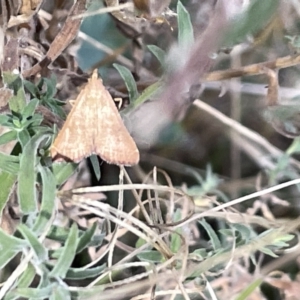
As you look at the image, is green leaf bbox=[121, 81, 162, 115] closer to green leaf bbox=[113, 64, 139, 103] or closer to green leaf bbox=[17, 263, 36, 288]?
green leaf bbox=[113, 64, 139, 103]

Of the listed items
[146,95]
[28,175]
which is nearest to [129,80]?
[146,95]

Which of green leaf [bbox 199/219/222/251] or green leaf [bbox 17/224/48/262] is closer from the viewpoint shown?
green leaf [bbox 17/224/48/262]

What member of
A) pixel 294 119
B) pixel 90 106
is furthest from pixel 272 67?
pixel 90 106

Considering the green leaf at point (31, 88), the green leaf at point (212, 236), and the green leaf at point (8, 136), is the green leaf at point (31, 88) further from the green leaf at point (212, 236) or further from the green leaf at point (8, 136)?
the green leaf at point (212, 236)

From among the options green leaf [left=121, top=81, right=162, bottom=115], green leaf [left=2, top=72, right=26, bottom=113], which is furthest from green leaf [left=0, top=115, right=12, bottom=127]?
green leaf [left=121, top=81, right=162, bottom=115]

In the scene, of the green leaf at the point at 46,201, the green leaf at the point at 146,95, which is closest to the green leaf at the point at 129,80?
the green leaf at the point at 146,95

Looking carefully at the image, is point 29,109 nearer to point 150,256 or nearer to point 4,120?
point 4,120
